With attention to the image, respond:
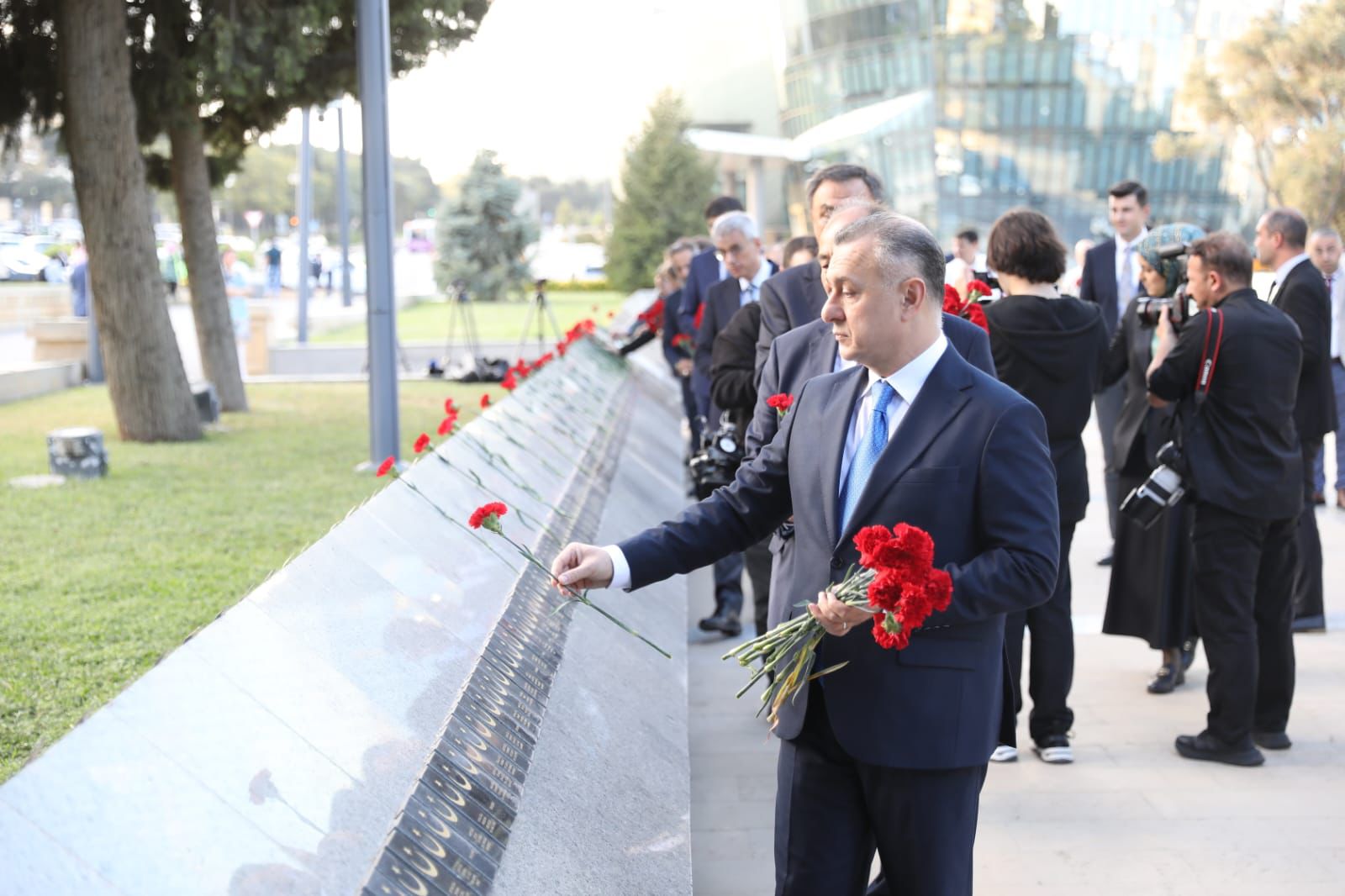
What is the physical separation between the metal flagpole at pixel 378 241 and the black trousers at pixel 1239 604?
25.2ft

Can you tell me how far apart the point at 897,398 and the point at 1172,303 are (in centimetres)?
342

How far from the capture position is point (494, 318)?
1523 inches

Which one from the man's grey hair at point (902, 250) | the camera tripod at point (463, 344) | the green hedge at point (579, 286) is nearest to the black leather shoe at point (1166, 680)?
the man's grey hair at point (902, 250)

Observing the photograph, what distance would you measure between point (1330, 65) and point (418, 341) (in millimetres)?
27455

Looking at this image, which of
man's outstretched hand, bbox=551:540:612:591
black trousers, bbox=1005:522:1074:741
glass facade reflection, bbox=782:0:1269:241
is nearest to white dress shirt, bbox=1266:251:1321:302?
black trousers, bbox=1005:522:1074:741

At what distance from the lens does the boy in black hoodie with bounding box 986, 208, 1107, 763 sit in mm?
5359

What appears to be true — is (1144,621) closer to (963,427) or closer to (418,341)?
(963,427)

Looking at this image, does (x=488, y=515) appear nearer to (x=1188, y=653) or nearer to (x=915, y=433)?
(x=915, y=433)

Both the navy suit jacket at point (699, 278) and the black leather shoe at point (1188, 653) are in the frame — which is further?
the navy suit jacket at point (699, 278)

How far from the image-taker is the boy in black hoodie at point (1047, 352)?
5.36 metres

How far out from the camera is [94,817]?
2.45 m

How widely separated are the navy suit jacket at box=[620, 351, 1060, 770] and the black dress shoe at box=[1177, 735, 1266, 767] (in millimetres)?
3146

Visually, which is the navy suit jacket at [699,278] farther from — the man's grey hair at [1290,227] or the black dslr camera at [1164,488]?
the black dslr camera at [1164,488]

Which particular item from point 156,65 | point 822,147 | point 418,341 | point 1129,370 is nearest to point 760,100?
point 822,147
